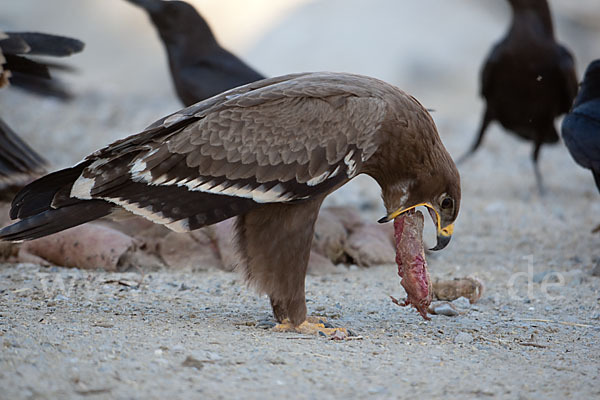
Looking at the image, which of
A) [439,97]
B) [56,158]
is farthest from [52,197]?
[439,97]

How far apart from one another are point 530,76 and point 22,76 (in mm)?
5095

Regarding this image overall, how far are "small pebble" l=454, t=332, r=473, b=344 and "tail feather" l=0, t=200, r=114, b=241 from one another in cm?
173

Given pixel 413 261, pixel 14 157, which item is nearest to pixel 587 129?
pixel 413 261

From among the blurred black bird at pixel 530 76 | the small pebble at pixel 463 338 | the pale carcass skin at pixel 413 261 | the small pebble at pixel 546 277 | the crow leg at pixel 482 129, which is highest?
the blurred black bird at pixel 530 76

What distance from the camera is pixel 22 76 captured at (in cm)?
600

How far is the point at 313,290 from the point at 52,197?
6.05ft

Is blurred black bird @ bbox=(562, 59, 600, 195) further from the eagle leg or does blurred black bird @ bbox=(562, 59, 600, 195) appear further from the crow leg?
the eagle leg

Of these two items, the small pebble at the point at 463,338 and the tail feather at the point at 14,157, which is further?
the tail feather at the point at 14,157

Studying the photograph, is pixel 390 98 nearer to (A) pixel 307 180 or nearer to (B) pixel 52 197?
(A) pixel 307 180

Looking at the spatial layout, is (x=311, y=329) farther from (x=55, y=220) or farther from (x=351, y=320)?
(x=55, y=220)

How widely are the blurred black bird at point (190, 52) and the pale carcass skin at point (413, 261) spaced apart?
336 cm

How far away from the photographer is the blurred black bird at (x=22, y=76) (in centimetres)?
527

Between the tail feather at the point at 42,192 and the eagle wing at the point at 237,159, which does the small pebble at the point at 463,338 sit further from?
Result: the tail feather at the point at 42,192

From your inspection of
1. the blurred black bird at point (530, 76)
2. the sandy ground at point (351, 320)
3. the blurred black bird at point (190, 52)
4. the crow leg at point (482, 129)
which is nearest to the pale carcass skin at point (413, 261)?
the sandy ground at point (351, 320)
